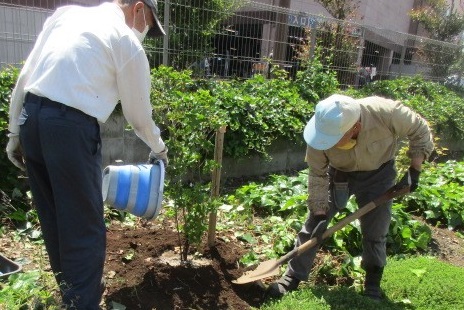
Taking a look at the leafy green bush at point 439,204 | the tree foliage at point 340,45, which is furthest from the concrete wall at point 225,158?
the tree foliage at point 340,45

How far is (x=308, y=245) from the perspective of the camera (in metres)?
3.10

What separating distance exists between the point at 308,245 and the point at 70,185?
168cm

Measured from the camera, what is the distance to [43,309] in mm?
2459

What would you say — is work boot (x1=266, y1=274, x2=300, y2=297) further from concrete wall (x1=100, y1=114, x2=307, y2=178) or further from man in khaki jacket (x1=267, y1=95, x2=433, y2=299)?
concrete wall (x1=100, y1=114, x2=307, y2=178)

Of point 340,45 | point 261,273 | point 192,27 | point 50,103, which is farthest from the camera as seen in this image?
point 340,45

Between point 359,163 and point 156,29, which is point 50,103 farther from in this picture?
point 359,163

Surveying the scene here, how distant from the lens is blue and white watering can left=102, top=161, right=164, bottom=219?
2564mm

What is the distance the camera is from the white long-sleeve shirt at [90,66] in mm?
2117

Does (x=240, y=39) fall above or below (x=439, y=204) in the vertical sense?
above

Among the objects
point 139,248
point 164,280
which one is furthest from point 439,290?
point 139,248

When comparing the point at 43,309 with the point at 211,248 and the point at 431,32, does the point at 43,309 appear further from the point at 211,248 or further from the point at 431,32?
the point at 431,32

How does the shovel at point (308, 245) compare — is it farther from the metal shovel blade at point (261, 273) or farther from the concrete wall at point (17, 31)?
the concrete wall at point (17, 31)

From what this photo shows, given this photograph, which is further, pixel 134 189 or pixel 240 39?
pixel 240 39

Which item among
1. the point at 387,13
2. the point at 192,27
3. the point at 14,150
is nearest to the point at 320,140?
the point at 14,150
